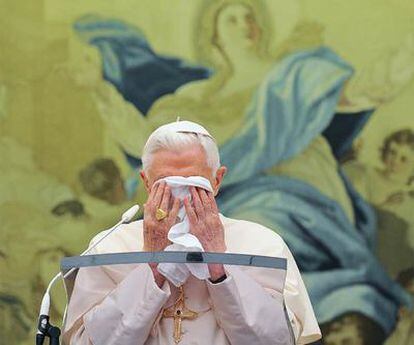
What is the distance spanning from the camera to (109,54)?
7074 mm

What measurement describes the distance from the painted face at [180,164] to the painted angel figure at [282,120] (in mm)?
3147

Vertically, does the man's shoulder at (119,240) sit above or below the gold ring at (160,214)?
below

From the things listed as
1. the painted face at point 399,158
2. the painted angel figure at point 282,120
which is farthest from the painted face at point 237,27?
the painted face at point 399,158

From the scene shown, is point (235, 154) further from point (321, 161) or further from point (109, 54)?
point (109, 54)

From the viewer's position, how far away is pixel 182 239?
3576 mm

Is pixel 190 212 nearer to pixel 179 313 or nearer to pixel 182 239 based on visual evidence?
pixel 182 239

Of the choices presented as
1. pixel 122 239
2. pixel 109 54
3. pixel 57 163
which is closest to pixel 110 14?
pixel 109 54

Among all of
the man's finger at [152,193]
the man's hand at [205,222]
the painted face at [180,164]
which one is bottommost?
the man's hand at [205,222]

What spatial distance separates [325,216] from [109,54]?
159 centimetres

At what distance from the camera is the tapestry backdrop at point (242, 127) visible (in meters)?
6.96

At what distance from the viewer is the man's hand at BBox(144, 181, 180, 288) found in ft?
11.8

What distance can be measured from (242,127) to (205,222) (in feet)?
11.1

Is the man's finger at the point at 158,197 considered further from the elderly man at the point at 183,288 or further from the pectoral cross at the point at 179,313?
the pectoral cross at the point at 179,313

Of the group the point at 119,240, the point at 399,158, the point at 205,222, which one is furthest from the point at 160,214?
the point at 399,158
